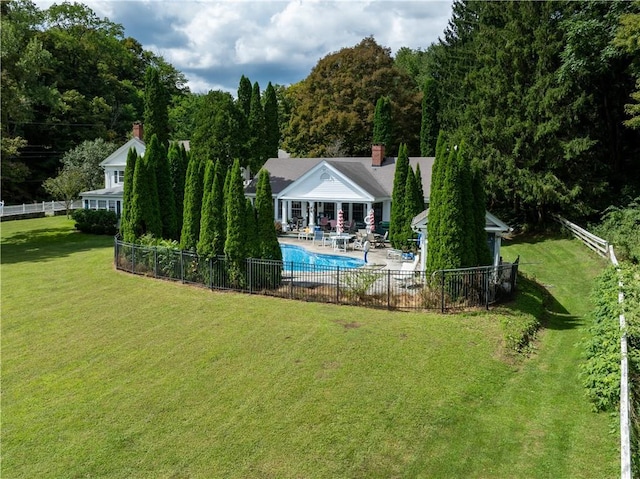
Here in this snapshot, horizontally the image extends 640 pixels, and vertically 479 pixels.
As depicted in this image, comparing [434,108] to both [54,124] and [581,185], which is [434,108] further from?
[54,124]

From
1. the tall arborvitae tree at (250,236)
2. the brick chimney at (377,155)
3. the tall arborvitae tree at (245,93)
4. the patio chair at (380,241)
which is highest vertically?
the tall arborvitae tree at (245,93)

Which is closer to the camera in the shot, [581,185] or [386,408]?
[386,408]

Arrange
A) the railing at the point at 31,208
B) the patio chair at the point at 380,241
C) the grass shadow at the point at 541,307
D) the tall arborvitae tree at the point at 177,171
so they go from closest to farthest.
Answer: the grass shadow at the point at 541,307, the tall arborvitae tree at the point at 177,171, the patio chair at the point at 380,241, the railing at the point at 31,208

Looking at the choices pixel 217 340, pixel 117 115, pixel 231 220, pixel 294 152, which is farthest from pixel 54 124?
pixel 217 340

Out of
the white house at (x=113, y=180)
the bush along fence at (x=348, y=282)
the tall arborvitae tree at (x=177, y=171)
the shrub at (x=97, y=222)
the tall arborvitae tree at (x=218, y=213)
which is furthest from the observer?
the white house at (x=113, y=180)

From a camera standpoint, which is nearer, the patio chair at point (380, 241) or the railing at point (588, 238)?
the railing at point (588, 238)

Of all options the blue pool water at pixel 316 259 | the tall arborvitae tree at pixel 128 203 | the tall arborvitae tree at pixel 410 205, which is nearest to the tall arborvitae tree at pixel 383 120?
the tall arborvitae tree at pixel 410 205

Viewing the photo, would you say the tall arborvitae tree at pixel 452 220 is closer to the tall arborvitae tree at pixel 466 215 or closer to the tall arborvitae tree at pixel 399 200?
the tall arborvitae tree at pixel 466 215
